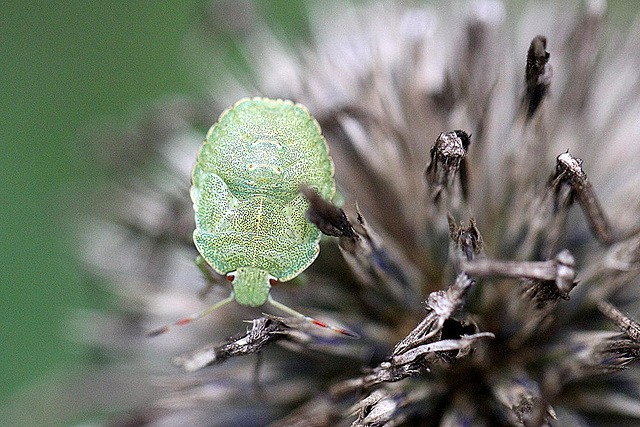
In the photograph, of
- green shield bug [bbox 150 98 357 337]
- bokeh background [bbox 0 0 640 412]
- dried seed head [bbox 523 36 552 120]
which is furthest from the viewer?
bokeh background [bbox 0 0 640 412]

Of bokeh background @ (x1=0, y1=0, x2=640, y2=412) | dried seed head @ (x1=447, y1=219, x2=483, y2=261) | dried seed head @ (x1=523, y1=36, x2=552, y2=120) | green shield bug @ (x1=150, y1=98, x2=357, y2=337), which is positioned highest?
bokeh background @ (x1=0, y1=0, x2=640, y2=412)

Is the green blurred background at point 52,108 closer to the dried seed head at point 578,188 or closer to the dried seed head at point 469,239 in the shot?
the dried seed head at point 469,239

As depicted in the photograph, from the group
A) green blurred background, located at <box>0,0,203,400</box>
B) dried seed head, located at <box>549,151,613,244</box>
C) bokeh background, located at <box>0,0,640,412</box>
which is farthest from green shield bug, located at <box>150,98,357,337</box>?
green blurred background, located at <box>0,0,203,400</box>

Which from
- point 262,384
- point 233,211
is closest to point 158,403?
point 262,384

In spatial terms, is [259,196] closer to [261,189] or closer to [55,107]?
[261,189]

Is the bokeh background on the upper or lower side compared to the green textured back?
upper

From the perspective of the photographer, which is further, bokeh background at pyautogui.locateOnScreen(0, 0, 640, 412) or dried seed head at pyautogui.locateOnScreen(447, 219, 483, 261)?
bokeh background at pyautogui.locateOnScreen(0, 0, 640, 412)

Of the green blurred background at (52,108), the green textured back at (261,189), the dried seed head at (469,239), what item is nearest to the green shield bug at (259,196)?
the green textured back at (261,189)

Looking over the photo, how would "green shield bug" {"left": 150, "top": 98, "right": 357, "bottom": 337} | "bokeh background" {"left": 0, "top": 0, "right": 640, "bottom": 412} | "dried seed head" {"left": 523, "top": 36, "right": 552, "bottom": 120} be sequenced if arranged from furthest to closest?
"bokeh background" {"left": 0, "top": 0, "right": 640, "bottom": 412}, "dried seed head" {"left": 523, "top": 36, "right": 552, "bottom": 120}, "green shield bug" {"left": 150, "top": 98, "right": 357, "bottom": 337}

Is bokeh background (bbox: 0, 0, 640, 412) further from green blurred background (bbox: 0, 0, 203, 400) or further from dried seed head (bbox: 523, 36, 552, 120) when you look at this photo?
dried seed head (bbox: 523, 36, 552, 120)

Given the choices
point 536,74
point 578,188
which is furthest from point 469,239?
point 536,74
